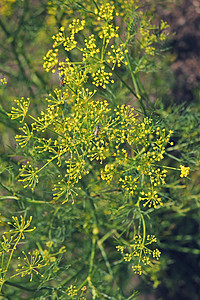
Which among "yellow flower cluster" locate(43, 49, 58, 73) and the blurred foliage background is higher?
"yellow flower cluster" locate(43, 49, 58, 73)

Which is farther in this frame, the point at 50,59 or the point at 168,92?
the point at 168,92

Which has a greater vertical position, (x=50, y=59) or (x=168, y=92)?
(x=50, y=59)

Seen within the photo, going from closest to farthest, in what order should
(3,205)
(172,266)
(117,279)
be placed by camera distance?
(3,205) < (117,279) < (172,266)

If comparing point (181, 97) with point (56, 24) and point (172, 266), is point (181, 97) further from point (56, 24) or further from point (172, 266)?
point (172, 266)

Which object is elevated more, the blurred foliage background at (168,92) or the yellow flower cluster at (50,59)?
the yellow flower cluster at (50,59)

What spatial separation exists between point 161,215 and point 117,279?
3.04 feet

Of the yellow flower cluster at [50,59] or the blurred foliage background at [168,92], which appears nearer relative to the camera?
the yellow flower cluster at [50,59]

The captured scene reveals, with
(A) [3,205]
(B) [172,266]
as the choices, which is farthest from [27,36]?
(B) [172,266]

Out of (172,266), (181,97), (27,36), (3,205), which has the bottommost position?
(172,266)

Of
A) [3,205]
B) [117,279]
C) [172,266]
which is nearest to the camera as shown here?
[3,205]

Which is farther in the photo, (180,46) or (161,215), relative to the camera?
(180,46)

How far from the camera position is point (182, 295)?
413cm

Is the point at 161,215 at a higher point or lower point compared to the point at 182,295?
higher

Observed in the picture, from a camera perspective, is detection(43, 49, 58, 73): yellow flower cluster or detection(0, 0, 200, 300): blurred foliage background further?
detection(0, 0, 200, 300): blurred foliage background
